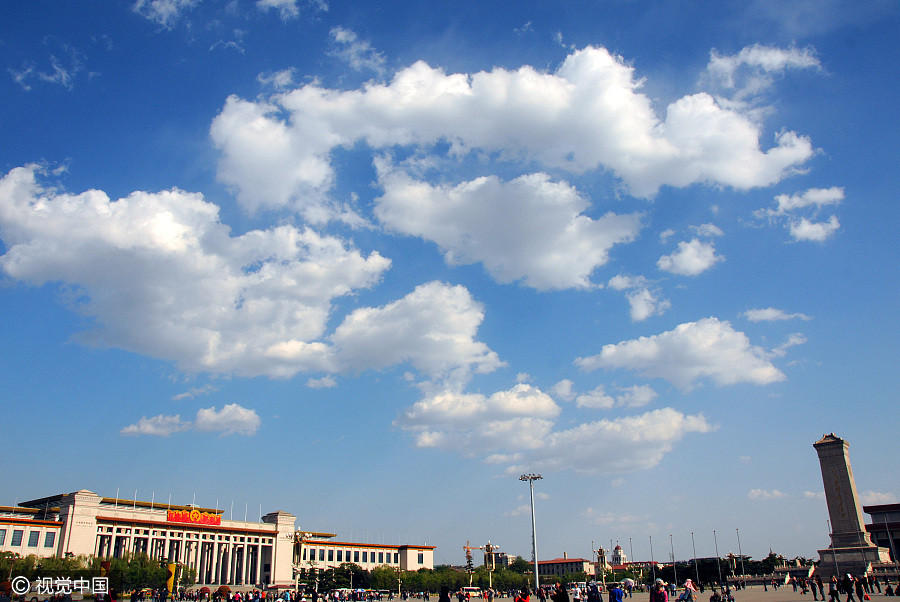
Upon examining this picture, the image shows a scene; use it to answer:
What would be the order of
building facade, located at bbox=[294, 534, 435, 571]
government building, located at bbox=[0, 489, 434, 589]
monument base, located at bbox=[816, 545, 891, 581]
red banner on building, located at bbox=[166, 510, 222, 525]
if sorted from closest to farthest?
monument base, located at bbox=[816, 545, 891, 581]
government building, located at bbox=[0, 489, 434, 589]
red banner on building, located at bbox=[166, 510, 222, 525]
building facade, located at bbox=[294, 534, 435, 571]

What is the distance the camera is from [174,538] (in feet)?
333

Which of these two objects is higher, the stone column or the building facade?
the stone column

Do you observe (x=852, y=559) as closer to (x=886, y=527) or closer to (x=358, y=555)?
(x=886, y=527)

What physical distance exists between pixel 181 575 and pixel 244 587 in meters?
16.6

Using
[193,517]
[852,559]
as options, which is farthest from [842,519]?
[193,517]

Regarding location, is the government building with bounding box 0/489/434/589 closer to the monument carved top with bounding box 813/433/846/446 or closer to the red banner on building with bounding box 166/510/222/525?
the red banner on building with bounding box 166/510/222/525

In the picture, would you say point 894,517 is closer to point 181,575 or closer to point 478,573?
point 478,573

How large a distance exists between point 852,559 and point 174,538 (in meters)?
99.4

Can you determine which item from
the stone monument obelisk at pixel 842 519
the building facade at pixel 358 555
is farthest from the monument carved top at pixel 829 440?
the building facade at pixel 358 555

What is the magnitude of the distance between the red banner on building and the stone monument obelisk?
3631 inches

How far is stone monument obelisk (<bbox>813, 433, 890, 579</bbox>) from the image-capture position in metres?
87.9

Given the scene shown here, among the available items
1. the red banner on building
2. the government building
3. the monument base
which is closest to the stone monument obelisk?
the monument base

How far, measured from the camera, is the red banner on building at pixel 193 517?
336ft

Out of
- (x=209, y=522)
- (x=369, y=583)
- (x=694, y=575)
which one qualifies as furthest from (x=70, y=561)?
(x=694, y=575)
